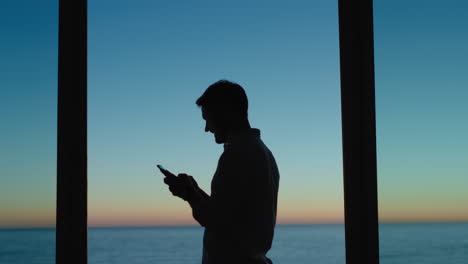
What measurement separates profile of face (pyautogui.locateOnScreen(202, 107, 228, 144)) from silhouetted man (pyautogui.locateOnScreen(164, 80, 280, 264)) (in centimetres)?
4

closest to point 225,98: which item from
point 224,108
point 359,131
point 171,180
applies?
point 224,108

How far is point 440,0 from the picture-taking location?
58.9 inches

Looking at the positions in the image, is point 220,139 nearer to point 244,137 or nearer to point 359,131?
point 244,137

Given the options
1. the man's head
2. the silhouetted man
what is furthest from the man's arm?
the man's head

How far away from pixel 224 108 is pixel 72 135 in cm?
44

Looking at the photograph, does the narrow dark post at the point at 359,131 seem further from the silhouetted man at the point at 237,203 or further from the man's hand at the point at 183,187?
the man's hand at the point at 183,187

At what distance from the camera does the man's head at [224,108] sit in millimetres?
1134

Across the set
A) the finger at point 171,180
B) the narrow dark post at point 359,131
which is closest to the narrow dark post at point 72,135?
the finger at point 171,180

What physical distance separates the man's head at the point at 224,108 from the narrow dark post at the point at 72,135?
378 mm

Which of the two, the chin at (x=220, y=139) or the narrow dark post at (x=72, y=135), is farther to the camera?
the narrow dark post at (x=72, y=135)

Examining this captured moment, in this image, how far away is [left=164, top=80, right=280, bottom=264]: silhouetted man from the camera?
3.36 feet

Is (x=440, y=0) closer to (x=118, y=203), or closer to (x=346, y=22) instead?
(x=346, y=22)

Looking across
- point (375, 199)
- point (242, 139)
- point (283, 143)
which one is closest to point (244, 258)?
point (242, 139)

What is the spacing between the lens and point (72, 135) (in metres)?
1.34
